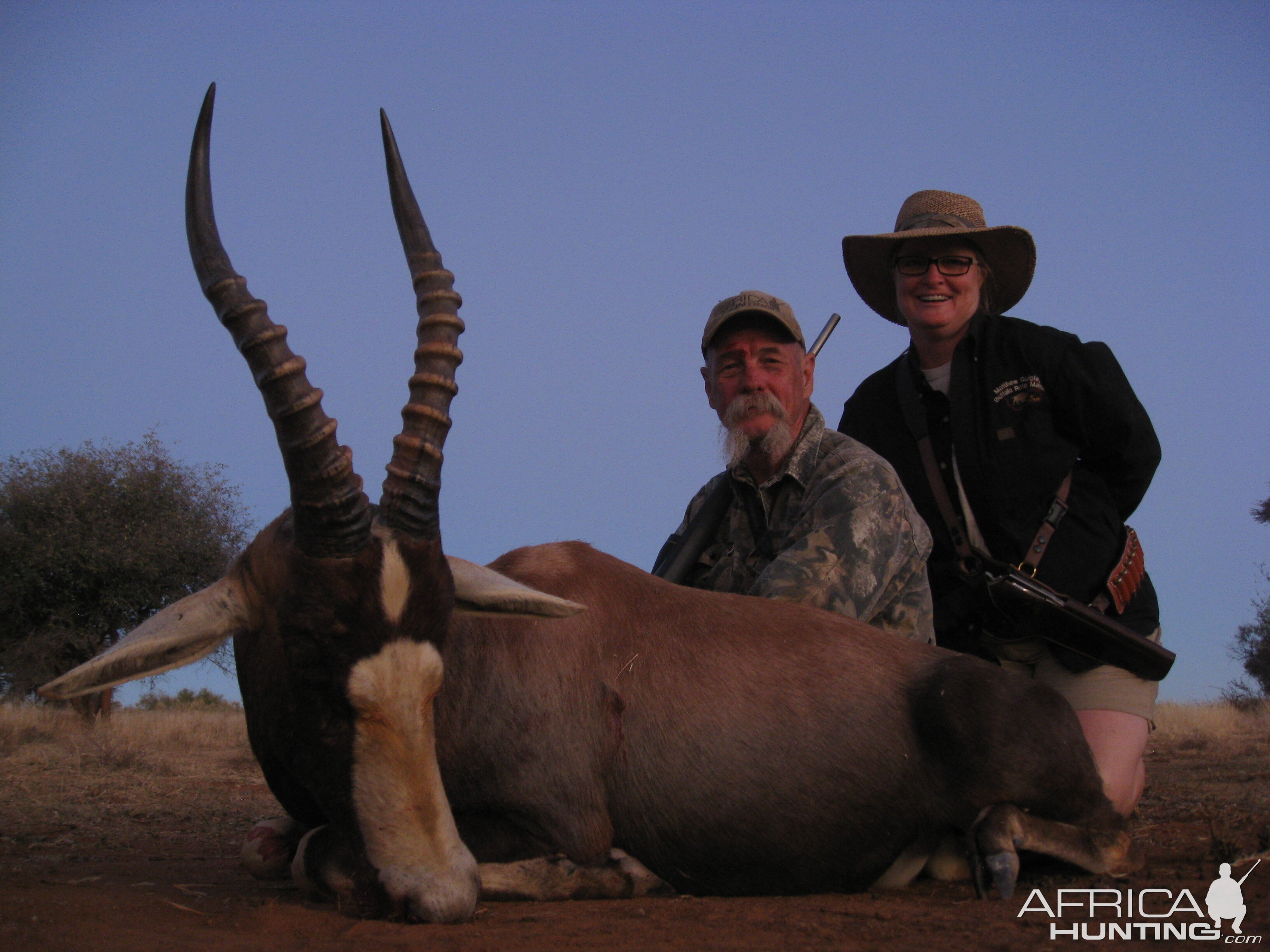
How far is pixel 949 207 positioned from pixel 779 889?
14.8 ft

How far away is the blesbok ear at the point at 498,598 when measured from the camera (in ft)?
12.6

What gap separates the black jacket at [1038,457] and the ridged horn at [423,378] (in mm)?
3583

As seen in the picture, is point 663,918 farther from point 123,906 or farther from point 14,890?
point 14,890

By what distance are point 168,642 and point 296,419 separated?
836 millimetres

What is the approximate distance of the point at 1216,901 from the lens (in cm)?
346

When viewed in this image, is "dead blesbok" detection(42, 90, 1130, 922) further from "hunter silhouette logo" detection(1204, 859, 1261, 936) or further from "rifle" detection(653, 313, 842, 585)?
"rifle" detection(653, 313, 842, 585)

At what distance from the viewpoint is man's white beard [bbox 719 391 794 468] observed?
236 inches

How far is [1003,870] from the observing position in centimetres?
401

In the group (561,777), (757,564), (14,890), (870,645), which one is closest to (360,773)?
(561,777)

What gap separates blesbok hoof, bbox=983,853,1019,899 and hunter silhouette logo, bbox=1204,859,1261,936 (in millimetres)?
627

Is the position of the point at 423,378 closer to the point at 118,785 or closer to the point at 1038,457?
the point at 1038,457

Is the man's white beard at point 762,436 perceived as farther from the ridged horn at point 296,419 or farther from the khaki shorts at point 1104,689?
the ridged horn at point 296,419

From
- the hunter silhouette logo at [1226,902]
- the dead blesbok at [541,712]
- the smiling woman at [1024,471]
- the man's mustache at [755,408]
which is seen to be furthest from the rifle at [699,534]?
the hunter silhouette logo at [1226,902]

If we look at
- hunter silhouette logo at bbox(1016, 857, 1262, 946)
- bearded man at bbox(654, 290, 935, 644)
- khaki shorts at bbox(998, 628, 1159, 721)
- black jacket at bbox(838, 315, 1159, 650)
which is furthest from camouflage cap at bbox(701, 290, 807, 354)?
hunter silhouette logo at bbox(1016, 857, 1262, 946)
